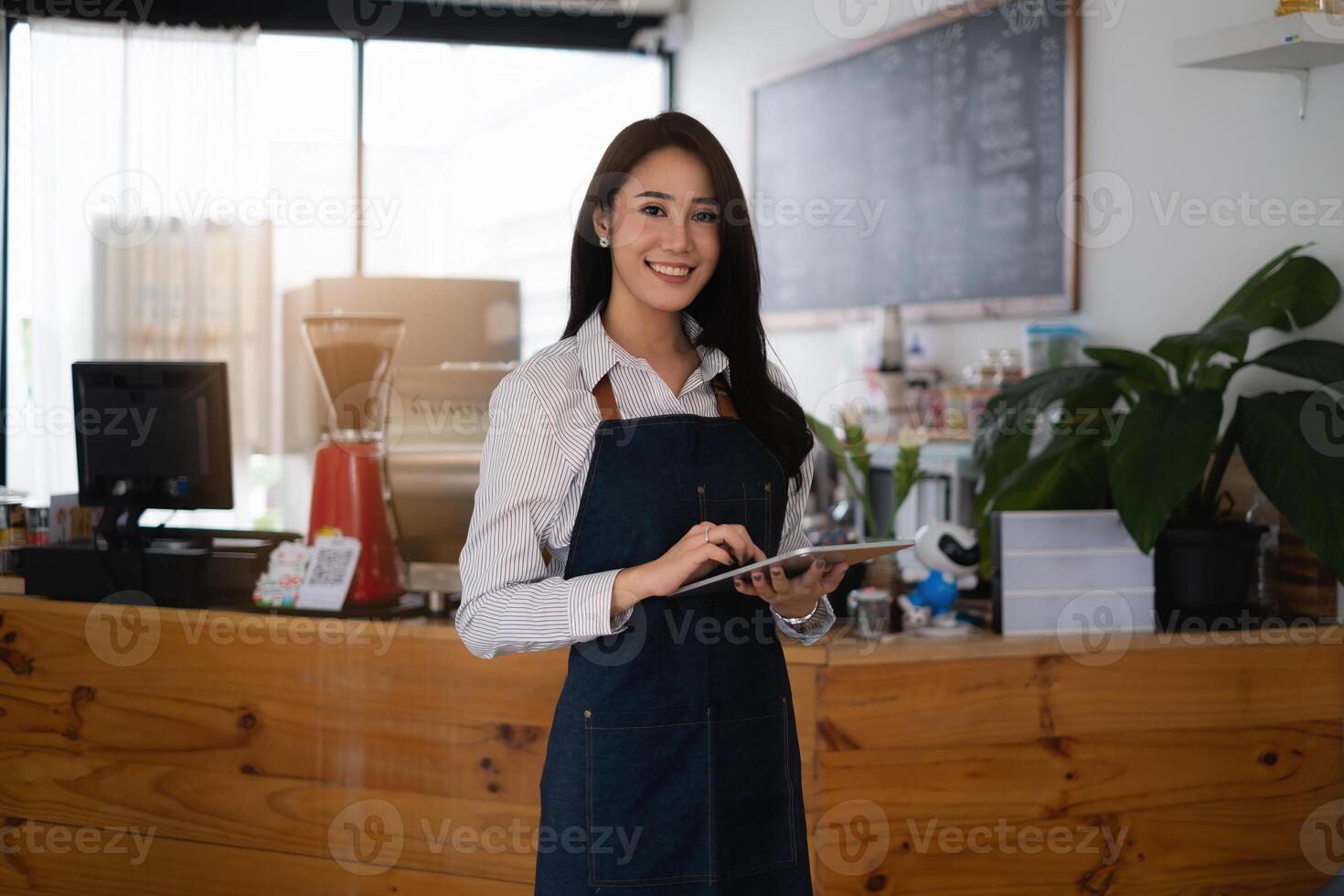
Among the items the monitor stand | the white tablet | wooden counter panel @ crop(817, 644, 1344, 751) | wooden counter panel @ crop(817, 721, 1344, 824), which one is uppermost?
the white tablet

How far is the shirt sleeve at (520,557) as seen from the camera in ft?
Answer: 4.22

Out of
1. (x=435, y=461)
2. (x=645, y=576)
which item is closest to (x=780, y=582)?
(x=645, y=576)

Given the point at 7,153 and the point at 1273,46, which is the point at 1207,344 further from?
the point at 7,153

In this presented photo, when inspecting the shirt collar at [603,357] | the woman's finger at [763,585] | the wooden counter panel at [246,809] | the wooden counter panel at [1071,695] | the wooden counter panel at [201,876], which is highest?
the shirt collar at [603,357]

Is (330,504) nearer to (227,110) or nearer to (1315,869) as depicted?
(1315,869)

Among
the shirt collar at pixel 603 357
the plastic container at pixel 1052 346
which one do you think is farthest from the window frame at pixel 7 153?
the shirt collar at pixel 603 357

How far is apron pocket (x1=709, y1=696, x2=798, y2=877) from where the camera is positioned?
1.38m

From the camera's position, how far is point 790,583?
1.29 m

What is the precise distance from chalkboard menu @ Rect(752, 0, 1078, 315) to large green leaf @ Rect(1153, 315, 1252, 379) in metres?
1.07

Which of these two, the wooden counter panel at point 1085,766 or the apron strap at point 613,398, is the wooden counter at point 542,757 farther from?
the apron strap at point 613,398

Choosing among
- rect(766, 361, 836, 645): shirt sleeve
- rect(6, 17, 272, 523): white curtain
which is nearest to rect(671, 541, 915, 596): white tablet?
rect(766, 361, 836, 645): shirt sleeve

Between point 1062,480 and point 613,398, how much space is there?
125 centimetres

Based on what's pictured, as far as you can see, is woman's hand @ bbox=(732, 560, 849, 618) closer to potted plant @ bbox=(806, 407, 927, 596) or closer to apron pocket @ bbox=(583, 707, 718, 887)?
apron pocket @ bbox=(583, 707, 718, 887)

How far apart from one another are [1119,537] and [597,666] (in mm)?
1252
